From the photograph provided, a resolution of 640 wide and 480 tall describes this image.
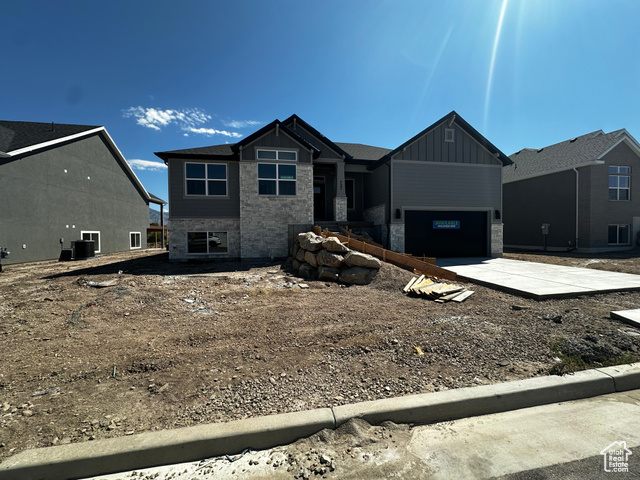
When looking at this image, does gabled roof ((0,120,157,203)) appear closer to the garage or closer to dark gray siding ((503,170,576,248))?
the garage

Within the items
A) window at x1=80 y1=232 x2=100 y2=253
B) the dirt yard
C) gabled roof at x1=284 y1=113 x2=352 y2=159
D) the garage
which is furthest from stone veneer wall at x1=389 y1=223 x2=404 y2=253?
window at x1=80 y1=232 x2=100 y2=253

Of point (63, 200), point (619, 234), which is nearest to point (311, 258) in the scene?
point (63, 200)

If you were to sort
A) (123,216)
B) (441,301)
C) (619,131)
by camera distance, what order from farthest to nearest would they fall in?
(123,216), (619,131), (441,301)

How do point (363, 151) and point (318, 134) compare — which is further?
point (363, 151)

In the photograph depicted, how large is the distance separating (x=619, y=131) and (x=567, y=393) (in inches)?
1016

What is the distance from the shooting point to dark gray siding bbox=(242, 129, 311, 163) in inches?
520

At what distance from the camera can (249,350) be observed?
399cm

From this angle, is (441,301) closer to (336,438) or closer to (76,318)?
(336,438)

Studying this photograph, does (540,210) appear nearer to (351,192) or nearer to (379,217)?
(379,217)

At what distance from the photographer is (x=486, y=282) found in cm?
787

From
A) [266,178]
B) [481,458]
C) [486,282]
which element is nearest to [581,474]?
[481,458]

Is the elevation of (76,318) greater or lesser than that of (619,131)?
lesser

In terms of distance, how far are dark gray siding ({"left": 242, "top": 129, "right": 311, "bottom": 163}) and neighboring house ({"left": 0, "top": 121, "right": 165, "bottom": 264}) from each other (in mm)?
11524

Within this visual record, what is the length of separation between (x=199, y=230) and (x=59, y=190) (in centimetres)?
1038
